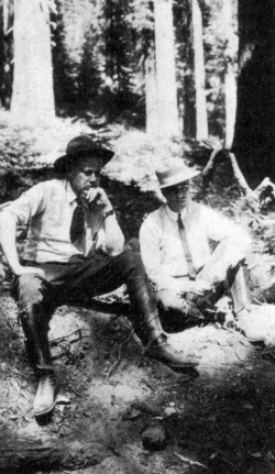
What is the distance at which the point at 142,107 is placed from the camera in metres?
28.0

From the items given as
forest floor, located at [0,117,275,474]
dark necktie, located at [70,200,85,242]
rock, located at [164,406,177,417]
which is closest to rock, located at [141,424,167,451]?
forest floor, located at [0,117,275,474]

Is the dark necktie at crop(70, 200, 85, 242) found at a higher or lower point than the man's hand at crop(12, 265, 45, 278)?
higher

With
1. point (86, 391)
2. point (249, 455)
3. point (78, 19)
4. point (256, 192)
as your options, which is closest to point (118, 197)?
point (256, 192)

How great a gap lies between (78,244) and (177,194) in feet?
3.49

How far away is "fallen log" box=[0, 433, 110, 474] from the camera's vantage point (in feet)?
11.5

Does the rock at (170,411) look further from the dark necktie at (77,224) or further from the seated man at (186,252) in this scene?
the dark necktie at (77,224)

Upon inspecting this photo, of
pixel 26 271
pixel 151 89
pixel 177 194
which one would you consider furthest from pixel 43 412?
pixel 151 89

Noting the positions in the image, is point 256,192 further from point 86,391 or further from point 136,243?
point 86,391

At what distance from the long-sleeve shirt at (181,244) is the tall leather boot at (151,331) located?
0.38 meters

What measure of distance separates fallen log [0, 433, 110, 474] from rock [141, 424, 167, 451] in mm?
262

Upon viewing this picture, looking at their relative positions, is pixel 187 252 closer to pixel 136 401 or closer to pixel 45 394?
pixel 136 401

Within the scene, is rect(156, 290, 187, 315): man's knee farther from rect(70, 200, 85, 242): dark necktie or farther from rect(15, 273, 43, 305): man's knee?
rect(15, 273, 43, 305): man's knee

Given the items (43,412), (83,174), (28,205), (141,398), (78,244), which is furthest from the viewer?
(78,244)

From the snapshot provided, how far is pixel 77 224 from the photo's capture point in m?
4.66
